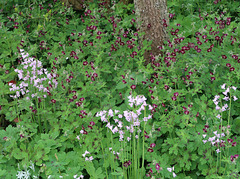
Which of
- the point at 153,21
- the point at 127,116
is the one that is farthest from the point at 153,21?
the point at 127,116

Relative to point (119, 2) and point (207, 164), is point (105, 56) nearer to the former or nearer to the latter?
point (119, 2)

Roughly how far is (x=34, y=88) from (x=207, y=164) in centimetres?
233

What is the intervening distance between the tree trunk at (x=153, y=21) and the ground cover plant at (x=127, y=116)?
0.20m

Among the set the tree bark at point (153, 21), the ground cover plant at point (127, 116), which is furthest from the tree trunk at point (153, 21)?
the ground cover plant at point (127, 116)

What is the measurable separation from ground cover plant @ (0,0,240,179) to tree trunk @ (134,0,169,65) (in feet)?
0.64

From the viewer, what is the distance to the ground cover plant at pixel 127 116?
8.70ft

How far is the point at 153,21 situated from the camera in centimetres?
411

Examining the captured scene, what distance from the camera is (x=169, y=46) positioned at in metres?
3.89

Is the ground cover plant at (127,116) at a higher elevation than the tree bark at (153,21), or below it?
below

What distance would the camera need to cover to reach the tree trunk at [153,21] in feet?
13.3

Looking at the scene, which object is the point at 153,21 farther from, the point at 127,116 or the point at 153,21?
the point at 127,116

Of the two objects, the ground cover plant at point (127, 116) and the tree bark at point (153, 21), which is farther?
the tree bark at point (153, 21)

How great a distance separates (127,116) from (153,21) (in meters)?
2.28

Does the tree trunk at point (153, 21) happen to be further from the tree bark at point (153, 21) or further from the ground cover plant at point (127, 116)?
the ground cover plant at point (127, 116)
